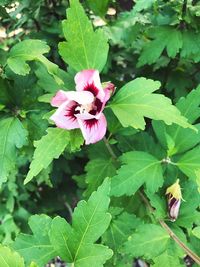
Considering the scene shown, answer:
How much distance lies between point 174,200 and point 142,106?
10.3 inches

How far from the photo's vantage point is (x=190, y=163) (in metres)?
1.20

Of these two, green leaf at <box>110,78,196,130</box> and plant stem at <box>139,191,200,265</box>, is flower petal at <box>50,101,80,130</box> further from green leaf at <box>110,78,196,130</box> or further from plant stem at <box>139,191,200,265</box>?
plant stem at <box>139,191,200,265</box>

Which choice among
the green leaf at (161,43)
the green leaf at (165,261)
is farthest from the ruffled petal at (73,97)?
the green leaf at (161,43)

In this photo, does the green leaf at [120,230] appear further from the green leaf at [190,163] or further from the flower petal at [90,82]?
the flower petal at [90,82]

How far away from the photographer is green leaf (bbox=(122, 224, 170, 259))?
3.73 ft

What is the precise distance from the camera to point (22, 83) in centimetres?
131

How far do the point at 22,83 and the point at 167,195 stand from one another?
477 millimetres

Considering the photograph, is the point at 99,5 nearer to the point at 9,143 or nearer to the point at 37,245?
the point at 9,143

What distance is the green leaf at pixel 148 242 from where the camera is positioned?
114 centimetres

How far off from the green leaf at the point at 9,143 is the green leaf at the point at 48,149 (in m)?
0.14

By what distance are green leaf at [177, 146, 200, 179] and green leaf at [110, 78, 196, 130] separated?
0.17 meters

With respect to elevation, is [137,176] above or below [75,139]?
below

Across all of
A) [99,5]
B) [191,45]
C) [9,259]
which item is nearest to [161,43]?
[191,45]

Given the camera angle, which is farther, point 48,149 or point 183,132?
point 183,132
